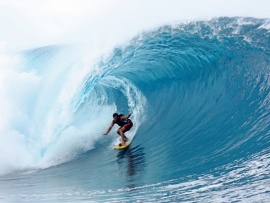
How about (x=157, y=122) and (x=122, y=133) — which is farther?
(x=157, y=122)

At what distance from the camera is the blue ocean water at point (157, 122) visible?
20.2ft

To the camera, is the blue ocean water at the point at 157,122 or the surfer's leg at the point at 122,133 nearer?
the blue ocean water at the point at 157,122

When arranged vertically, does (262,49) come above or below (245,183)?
above

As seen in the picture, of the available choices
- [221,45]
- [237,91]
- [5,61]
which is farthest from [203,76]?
[5,61]

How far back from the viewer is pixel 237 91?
374 inches

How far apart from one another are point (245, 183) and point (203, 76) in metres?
6.15

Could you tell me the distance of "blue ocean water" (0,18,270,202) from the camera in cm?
614

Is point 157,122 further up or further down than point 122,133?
further up

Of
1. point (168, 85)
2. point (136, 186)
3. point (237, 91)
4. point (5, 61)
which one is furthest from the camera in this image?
point (5, 61)

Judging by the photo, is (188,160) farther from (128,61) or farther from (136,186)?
(128,61)

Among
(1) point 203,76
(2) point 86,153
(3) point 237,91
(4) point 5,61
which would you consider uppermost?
(4) point 5,61

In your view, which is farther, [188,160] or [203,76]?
[203,76]

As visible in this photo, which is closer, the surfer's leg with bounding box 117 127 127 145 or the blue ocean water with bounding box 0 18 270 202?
the blue ocean water with bounding box 0 18 270 202

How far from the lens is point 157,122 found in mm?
10789
